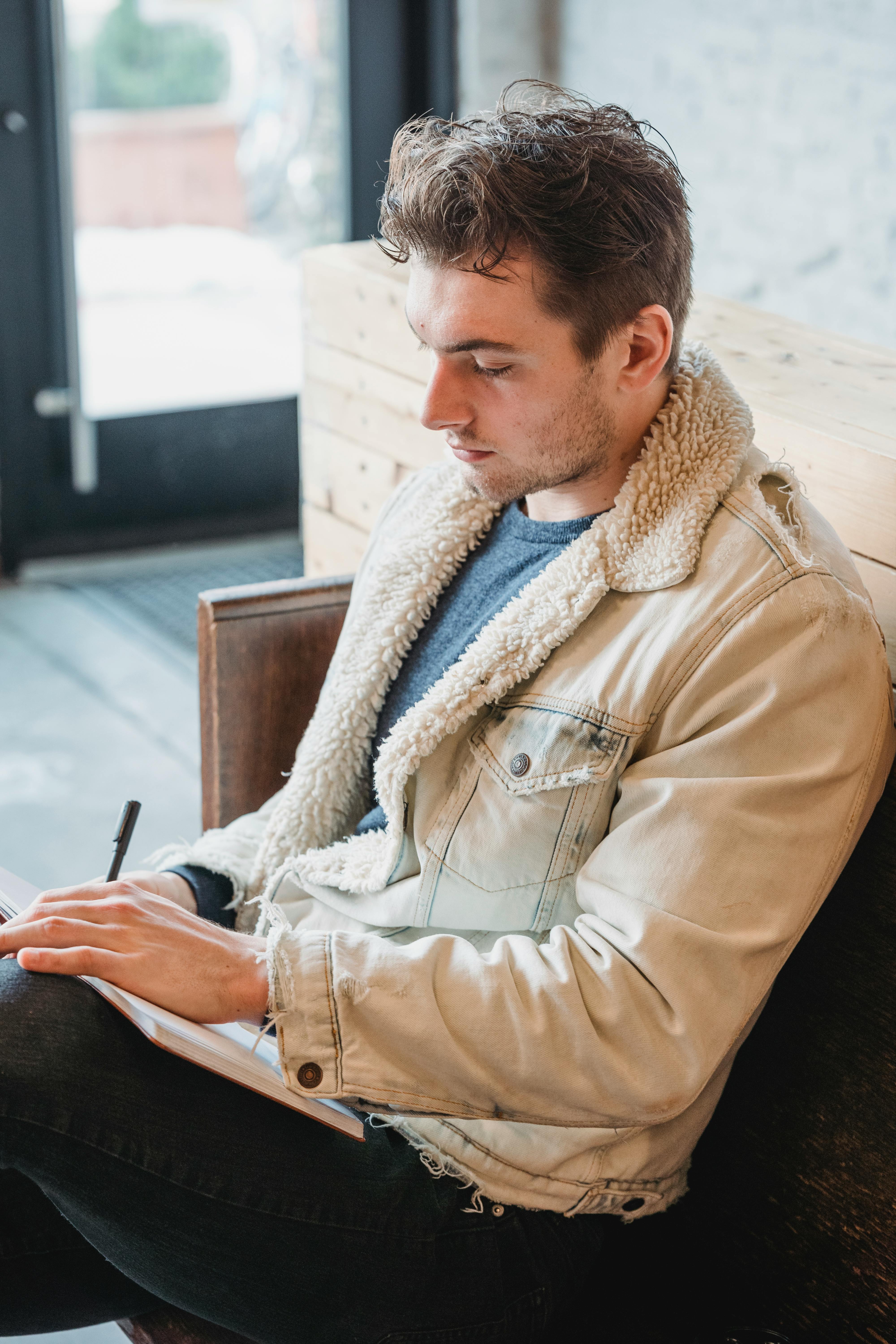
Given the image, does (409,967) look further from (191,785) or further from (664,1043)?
(191,785)

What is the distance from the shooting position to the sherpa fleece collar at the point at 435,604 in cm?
111

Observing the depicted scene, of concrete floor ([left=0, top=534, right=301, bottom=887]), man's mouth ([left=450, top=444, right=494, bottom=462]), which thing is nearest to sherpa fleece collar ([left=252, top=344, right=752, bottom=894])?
man's mouth ([left=450, top=444, right=494, bottom=462])

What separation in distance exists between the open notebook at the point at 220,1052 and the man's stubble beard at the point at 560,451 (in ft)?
1.66

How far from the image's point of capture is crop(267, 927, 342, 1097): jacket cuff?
0.98 meters

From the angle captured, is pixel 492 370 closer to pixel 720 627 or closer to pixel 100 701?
pixel 720 627

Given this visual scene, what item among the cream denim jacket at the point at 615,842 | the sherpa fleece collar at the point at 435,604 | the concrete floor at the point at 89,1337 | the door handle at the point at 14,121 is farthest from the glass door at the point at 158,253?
the cream denim jacket at the point at 615,842

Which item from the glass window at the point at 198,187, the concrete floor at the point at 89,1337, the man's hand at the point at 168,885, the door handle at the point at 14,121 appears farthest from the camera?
the glass window at the point at 198,187

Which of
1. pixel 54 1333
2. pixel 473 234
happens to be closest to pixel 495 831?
pixel 473 234

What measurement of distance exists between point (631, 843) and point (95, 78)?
3.02 meters

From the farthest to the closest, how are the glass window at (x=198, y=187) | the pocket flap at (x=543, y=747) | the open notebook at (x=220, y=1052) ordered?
the glass window at (x=198, y=187)
the pocket flap at (x=543, y=747)
the open notebook at (x=220, y=1052)

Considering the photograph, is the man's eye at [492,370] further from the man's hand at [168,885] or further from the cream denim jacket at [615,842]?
the man's hand at [168,885]

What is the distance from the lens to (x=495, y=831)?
43.8 inches

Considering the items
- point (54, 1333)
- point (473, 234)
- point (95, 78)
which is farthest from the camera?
point (95, 78)

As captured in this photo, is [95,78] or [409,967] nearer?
[409,967]
